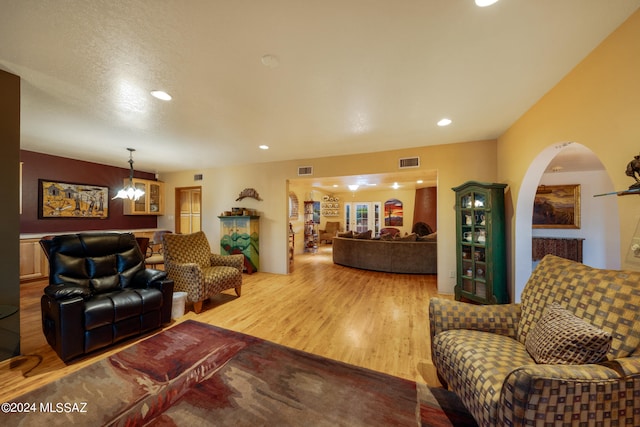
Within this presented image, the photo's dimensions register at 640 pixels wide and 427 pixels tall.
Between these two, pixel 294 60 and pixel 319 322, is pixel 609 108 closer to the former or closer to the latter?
pixel 294 60

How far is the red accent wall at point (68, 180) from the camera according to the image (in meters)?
4.39

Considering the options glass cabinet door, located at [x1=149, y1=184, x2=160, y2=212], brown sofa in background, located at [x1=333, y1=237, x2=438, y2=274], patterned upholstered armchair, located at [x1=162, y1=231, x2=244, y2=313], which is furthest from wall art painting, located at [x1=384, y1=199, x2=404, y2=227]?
glass cabinet door, located at [x1=149, y1=184, x2=160, y2=212]

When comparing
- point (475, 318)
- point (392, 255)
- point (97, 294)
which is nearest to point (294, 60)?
point (475, 318)

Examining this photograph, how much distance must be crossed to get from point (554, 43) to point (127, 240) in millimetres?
4509

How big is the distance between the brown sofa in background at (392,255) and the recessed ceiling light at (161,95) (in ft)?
15.2

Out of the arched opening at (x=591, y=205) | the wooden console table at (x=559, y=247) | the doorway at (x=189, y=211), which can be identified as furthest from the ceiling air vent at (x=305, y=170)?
the wooden console table at (x=559, y=247)

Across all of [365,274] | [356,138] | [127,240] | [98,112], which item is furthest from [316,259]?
[98,112]

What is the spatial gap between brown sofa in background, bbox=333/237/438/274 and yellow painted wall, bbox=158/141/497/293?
111cm

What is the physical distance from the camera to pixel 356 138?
11.8 feet

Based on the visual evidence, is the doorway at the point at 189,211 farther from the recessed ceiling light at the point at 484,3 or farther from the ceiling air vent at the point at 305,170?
the recessed ceiling light at the point at 484,3

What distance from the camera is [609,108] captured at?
5.01ft

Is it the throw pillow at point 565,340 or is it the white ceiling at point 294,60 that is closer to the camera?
the throw pillow at point 565,340

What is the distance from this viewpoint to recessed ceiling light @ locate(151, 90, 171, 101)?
228 centimetres

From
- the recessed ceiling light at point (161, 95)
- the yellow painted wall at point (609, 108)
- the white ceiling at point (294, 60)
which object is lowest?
the yellow painted wall at point (609, 108)
